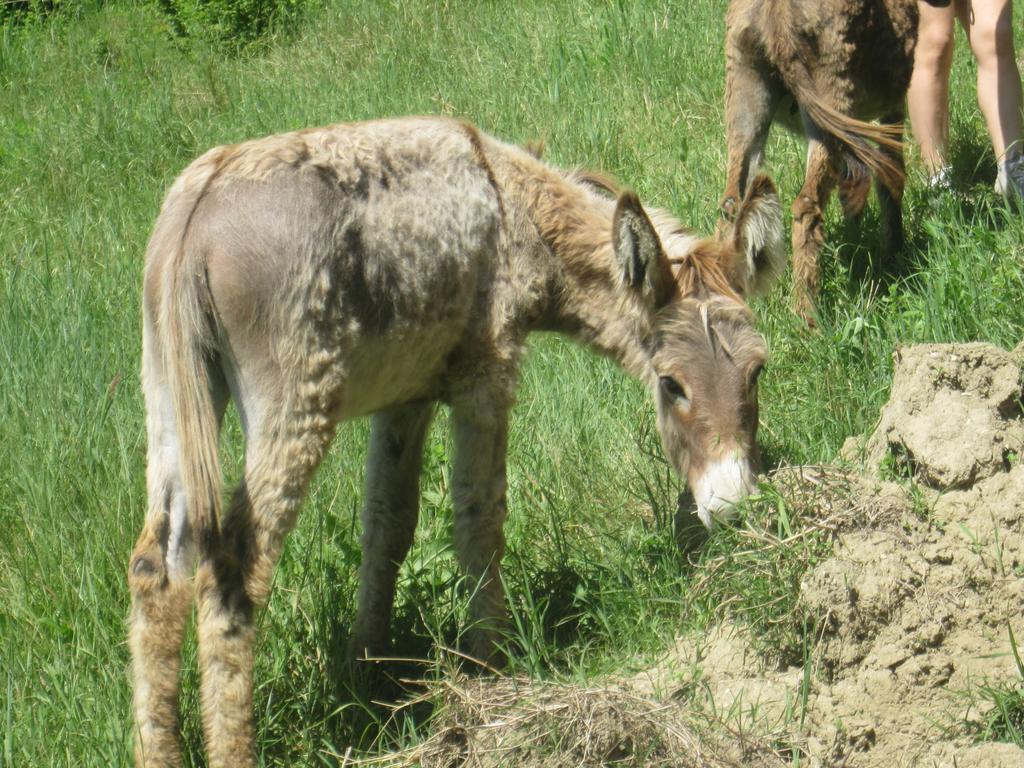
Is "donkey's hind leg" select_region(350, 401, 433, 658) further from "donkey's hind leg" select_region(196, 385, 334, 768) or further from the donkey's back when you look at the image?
"donkey's hind leg" select_region(196, 385, 334, 768)

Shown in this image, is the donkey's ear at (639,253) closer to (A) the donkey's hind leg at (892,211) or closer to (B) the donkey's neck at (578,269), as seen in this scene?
(B) the donkey's neck at (578,269)

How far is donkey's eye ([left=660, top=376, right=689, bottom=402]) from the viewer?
435cm

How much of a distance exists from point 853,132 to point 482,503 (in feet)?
9.37

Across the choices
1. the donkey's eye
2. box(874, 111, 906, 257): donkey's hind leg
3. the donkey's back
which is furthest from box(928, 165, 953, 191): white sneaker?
the donkey's back

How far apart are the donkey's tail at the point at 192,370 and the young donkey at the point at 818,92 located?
3227 millimetres

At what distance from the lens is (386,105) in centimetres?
842

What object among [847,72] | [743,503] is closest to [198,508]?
[743,503]

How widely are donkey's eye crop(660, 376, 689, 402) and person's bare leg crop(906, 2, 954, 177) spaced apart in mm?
3595

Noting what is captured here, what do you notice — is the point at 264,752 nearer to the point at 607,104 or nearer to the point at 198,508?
the point at 198,508

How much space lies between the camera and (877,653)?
11.4 ft

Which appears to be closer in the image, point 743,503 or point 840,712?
point 840,712

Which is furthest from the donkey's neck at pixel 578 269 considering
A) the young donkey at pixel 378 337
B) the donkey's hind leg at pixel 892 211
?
the donkey's hind leg at pixel 892 211

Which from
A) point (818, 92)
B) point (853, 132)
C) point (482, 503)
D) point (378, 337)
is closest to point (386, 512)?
point (482, 503)

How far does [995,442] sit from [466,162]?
6.64 ft
